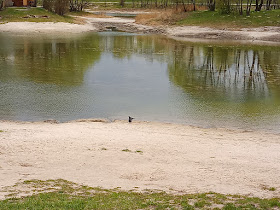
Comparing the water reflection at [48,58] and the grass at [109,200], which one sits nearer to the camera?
the grass at [109,200]

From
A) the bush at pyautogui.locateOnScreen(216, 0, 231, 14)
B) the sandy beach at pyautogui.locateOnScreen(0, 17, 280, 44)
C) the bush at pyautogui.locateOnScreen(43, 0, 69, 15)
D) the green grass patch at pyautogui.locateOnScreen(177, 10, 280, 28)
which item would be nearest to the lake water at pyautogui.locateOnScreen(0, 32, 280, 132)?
the sandy beach at pyautogui.locateOnScreen(0, 17, 280, 44)

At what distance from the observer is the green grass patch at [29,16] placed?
194ft

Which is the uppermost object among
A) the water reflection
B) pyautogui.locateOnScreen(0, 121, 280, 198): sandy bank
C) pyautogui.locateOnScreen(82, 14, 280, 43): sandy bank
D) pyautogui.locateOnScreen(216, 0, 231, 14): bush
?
pyautogui.locateOnScreen(216, 0, 231, 14): bush

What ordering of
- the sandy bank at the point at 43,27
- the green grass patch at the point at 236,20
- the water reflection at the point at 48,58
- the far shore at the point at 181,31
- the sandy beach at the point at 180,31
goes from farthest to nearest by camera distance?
1. the green grass patch at the point at 236,20
2. the sandy bank at the point at 43,27
3. the sandy beach at the point at 180,31
4. the far shore at the point at 181,31
5. the water reflection at the point at 48,58

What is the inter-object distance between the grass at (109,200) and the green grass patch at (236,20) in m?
49.1

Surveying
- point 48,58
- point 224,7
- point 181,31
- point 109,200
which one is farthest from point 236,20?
point 109,200

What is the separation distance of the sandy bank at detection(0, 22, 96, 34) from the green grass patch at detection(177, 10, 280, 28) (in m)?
14.5

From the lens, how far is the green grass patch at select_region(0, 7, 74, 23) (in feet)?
194

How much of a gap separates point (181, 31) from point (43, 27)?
1848cm

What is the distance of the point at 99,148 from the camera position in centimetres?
1408

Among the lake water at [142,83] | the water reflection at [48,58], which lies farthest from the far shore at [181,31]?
the lake water at [142,83]

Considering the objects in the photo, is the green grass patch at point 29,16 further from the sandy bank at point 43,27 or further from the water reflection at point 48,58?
the water reflection at point 48,58

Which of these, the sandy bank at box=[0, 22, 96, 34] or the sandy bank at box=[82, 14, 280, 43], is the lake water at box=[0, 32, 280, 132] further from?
the sandy bank at box=[0, 22, 96, 34]

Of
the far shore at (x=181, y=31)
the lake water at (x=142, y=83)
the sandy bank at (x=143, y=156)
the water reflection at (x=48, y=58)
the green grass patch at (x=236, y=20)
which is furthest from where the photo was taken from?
the green grass patch at (x=236, y=20)
